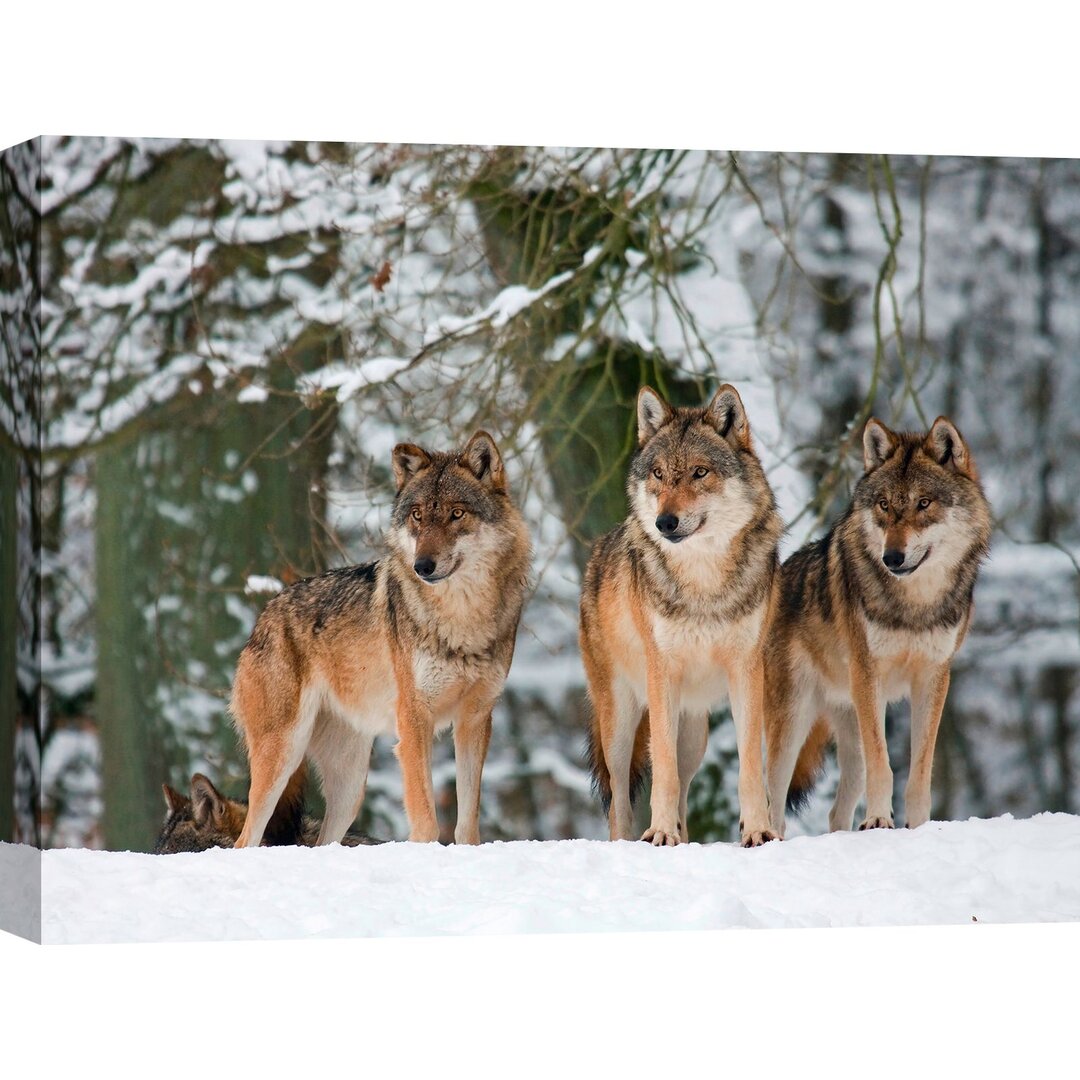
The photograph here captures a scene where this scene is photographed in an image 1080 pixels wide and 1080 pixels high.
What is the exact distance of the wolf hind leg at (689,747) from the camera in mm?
7789

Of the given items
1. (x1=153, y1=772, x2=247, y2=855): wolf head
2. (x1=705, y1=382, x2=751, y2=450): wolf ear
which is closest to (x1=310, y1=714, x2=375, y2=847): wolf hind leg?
(x1=153, y1=772, x2=247, y2=855): wolf head

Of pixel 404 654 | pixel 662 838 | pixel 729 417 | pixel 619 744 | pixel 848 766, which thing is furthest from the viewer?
pixel 848 766

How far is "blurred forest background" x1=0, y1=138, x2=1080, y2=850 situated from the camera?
25.4ft

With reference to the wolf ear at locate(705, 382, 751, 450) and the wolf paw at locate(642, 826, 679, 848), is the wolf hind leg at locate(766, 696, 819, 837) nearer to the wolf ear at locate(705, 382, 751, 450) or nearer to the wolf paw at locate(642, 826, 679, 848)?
the wolf paw at locate(642, 826, 679, 848)

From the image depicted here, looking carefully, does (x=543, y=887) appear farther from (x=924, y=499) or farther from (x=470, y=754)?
(x=924, y=499)

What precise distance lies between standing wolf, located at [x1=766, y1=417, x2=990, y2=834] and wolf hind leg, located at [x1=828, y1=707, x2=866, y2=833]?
A: 15mm

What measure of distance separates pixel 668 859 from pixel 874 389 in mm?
2896

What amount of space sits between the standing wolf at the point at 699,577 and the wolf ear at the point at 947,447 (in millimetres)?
847

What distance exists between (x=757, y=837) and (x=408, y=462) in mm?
2300

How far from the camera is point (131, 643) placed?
7.58 m

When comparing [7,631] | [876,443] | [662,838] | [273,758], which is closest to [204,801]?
[273,758]

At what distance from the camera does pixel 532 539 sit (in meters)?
7.91

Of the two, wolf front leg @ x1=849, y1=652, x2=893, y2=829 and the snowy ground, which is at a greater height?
wolf front leg @ x1=849, y1=652, x2=893, y2=829

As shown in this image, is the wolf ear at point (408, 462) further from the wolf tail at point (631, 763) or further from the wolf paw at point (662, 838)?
the wolf paw at point (662, 838)
